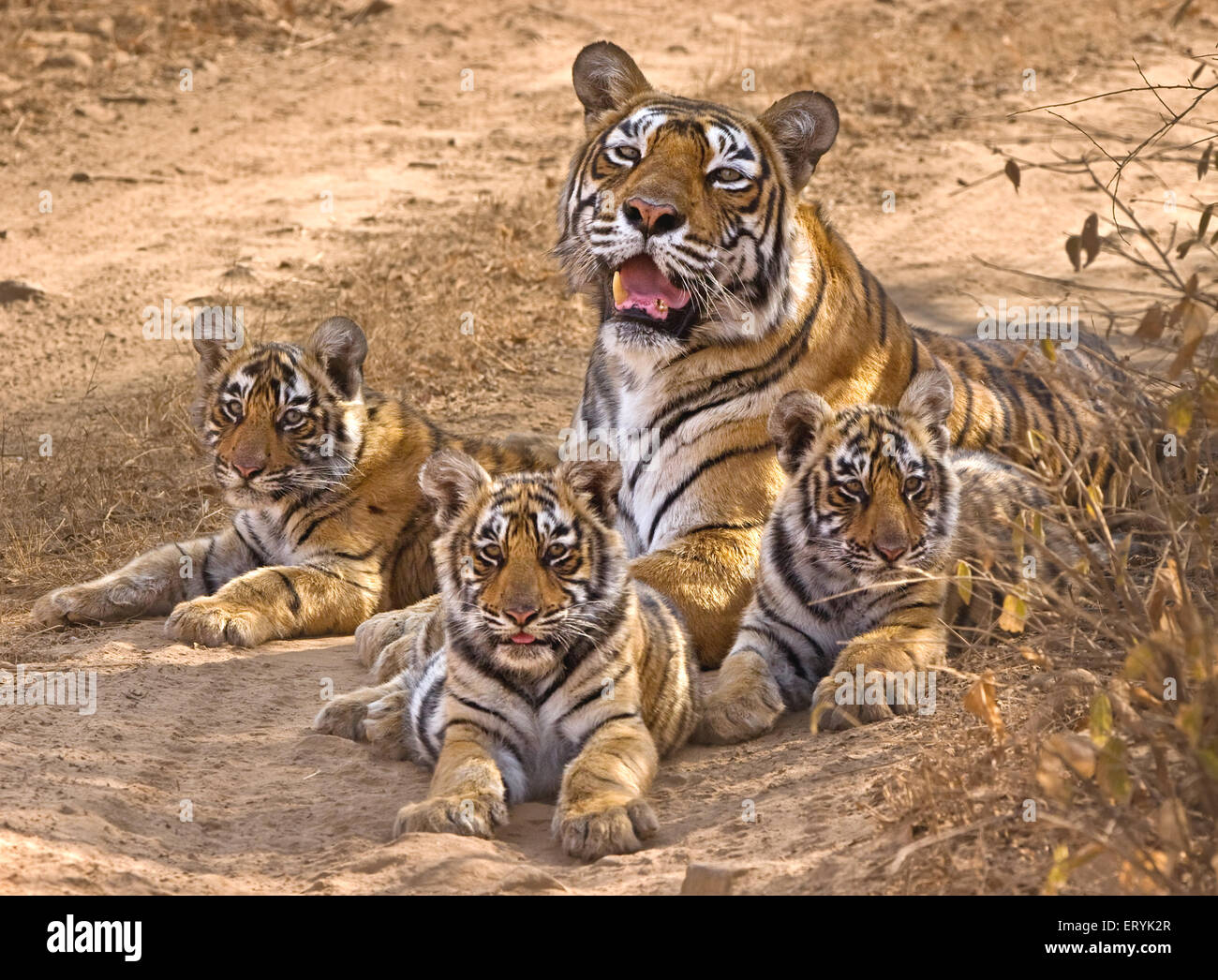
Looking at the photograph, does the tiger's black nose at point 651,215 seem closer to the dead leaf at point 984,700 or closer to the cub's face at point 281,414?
the cub's face at point 281,414

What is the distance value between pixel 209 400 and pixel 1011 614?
320 cm

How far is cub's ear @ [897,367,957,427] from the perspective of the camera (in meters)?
4.75

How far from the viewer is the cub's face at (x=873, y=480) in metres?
4.48

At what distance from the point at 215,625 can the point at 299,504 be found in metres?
0.62

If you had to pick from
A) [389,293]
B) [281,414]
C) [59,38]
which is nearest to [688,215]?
[281,414]

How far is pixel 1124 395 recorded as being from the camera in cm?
412

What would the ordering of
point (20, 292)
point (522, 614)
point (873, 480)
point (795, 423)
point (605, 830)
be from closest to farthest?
point (605, 830), point (522, 614), point (873, 480), point (795, 423), point (20, 292)

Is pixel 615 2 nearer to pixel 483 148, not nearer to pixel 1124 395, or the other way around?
pixel 483 148

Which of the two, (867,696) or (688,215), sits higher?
(688,215)

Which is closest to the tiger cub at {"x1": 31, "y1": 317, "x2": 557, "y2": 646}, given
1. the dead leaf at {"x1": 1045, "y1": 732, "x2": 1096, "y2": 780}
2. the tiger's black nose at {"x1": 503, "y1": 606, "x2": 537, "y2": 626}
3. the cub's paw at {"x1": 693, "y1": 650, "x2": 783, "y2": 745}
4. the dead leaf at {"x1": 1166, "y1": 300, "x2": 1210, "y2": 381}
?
the cub's paw at {"x1": 693, "y1": 650, "x2": 783, "y2": 745}

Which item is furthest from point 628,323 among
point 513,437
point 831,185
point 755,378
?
point 831,185

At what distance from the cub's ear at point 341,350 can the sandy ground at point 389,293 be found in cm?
89

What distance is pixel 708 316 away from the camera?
5168 mm

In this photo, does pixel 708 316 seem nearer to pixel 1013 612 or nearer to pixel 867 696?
pixel 867 696
